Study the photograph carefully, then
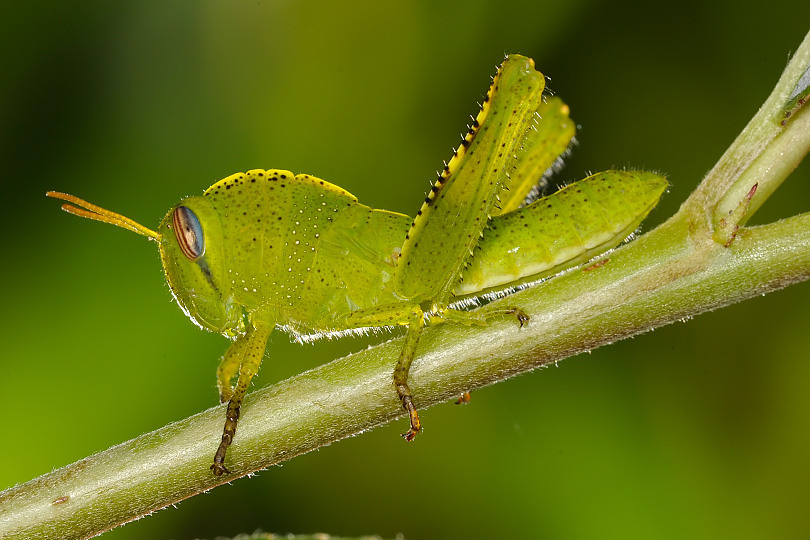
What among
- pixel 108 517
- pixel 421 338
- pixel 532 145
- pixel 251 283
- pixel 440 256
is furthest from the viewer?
pixel 532 145

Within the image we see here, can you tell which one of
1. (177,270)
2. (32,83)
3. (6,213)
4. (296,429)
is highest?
(32,83)

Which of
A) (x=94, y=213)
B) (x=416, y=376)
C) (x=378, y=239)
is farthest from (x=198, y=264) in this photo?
(x=416, y=376)

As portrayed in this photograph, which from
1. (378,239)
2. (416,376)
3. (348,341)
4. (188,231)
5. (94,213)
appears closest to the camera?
(416,376)

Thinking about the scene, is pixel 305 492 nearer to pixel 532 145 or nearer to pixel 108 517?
pixel 108 517

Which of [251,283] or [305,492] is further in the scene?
[305,492]

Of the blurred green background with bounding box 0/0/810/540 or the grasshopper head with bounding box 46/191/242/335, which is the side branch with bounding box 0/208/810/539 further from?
the blurred green background with bounding box 0/0/810/540

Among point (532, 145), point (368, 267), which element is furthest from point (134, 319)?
point (532, 145)

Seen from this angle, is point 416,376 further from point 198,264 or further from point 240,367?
point 198,264

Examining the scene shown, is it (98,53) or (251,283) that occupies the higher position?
(98,53)
